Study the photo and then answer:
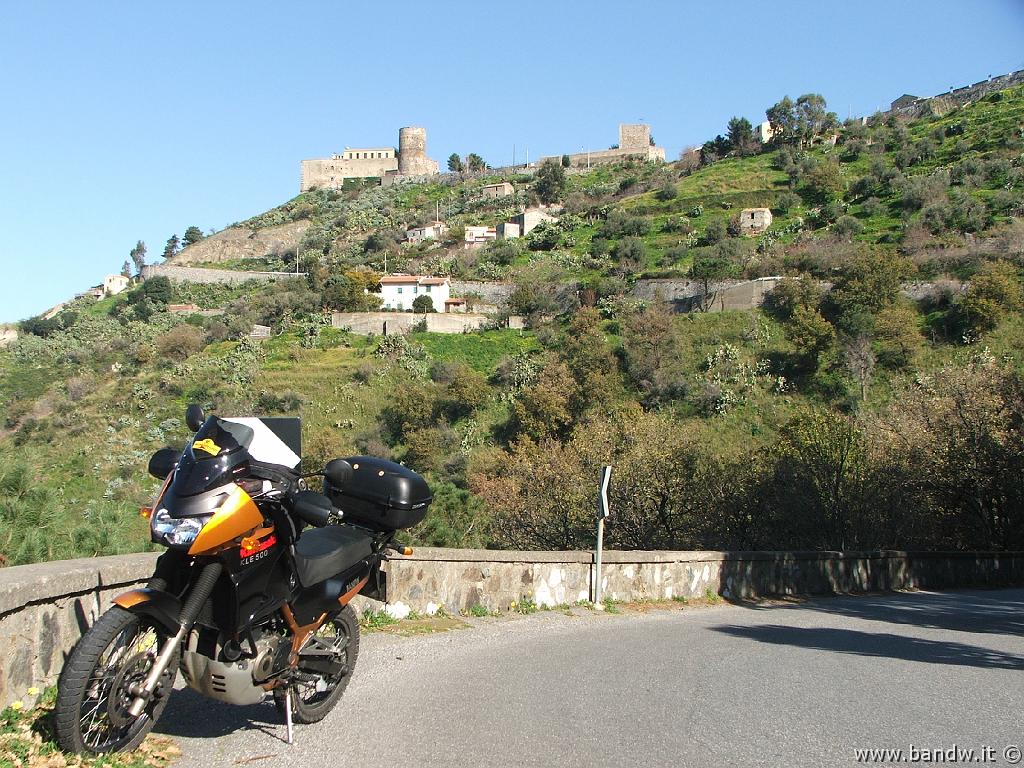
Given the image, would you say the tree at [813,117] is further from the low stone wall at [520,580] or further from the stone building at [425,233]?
the low stone wall at [520,580]

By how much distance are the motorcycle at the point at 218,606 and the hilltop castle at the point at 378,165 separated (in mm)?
156913

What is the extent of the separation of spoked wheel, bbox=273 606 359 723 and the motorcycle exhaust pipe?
0.83 m

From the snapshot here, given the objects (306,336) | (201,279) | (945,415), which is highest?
(201,279)

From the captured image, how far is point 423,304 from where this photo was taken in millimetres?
76688

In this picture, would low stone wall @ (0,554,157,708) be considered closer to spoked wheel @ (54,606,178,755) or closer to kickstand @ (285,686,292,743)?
spoked wheel @ (54,606,178,755)

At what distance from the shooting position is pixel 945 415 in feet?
80.0

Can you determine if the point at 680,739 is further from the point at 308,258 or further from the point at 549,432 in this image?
the point at 308,258

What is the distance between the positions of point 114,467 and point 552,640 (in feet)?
138

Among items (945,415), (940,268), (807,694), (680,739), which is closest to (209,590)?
(680,739)

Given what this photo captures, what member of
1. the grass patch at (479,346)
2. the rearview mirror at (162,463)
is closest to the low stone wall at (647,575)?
the rearview mirror at (162,463)

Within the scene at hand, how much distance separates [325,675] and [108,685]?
1401 mm

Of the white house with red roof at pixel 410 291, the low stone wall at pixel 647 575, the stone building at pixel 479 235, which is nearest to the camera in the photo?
the low stone wall at pixel 647 575

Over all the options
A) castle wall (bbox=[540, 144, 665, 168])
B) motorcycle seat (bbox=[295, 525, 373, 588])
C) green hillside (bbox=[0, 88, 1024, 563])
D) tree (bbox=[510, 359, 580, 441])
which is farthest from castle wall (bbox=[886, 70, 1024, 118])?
motorcycle seat (bbox=[295, 525, 373, 588])

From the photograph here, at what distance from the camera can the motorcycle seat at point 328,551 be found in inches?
191
